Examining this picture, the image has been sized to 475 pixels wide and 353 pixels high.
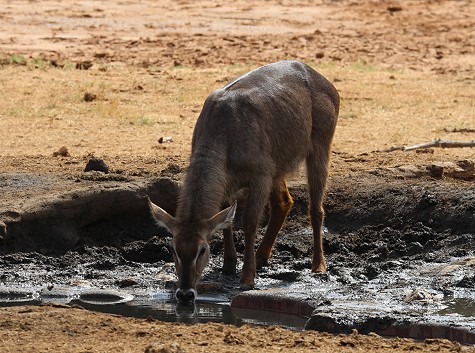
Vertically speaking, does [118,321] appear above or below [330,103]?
below

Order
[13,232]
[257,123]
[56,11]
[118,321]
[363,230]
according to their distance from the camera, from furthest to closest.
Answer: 1. [56,11]
2. [363,230]
3. [13,232]
4. [257,123]
5. [118,321]

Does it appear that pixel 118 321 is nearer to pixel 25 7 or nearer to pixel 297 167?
pixel 297 167

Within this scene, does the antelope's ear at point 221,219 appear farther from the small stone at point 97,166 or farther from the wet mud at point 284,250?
the small stone at point 97,166

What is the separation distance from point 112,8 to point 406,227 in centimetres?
1927

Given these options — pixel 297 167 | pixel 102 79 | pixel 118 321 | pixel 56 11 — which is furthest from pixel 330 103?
pixel 56 11

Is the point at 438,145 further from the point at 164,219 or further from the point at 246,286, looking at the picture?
the point at 164,219

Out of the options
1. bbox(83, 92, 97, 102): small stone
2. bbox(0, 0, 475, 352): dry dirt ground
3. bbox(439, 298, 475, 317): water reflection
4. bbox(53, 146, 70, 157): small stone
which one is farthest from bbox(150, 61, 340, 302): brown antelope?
bbox(83, 92, 97, 102): small stone

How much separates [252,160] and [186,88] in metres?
9.65

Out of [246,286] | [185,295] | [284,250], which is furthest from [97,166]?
[185,295]

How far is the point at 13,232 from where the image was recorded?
37.6ft

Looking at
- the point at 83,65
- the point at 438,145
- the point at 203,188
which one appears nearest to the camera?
the point at 203,188

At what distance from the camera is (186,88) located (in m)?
20.0

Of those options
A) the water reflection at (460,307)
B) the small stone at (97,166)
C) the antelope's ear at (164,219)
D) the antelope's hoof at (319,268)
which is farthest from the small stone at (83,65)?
the water reflection at (460,307)

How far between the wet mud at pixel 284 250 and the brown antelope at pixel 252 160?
447 mm
